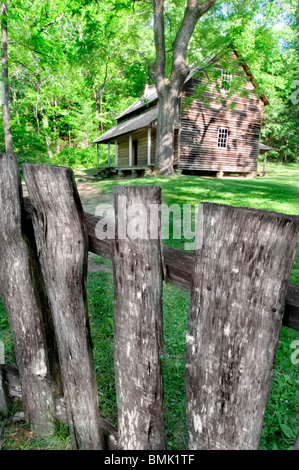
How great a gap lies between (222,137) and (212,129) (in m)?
1.18

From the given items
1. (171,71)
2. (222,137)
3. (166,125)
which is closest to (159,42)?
(171,71)

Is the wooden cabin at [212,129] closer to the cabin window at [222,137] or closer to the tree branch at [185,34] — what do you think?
the cabin window at [222,137]

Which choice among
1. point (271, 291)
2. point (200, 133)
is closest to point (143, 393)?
point (271, 291)

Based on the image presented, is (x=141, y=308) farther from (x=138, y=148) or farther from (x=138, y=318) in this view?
(x=138, y=148)

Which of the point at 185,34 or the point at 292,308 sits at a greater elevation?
the point at 185,34

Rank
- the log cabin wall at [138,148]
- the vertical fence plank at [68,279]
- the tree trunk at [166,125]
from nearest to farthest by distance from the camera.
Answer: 1. the vertical fence plank at [68,279]
2. the tree trunk at [166,125]
3. the log cabin wall at [138,148]

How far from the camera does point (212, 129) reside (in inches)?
751

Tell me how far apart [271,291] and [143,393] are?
0.76 meters

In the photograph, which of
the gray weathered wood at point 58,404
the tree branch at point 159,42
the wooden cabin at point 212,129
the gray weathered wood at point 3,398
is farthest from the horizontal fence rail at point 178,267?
the wooden cabin at point 212,129

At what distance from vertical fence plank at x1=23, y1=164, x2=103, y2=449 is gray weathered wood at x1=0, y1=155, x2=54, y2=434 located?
14 cm

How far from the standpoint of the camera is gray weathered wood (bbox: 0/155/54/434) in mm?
1424

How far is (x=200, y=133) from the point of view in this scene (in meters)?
18.5

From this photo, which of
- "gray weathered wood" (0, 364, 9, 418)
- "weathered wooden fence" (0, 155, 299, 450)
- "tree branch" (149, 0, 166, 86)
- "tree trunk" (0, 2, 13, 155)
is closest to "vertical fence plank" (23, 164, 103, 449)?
"weathered wooden fence" (0, 155, 299, 450)

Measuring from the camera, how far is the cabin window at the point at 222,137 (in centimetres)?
1961
